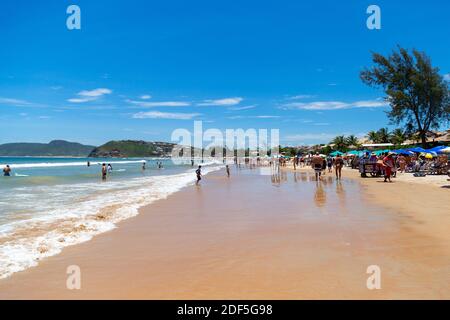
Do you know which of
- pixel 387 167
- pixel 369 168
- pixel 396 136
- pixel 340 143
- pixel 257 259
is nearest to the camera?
pixel 257 259

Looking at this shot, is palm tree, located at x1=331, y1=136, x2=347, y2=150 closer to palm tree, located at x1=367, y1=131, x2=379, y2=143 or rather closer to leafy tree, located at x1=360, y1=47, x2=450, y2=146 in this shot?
palm tree, located at x1=367, y1=131, x2=379, y2=143

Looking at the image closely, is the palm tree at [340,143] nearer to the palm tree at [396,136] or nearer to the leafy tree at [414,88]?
the palm tree at [396,136]

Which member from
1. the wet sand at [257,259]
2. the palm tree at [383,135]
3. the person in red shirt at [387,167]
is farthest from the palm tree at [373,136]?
the wet sand at [257,259]

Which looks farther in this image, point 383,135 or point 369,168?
point 383,135

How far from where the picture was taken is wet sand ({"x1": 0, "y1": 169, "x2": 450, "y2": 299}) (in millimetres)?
4375

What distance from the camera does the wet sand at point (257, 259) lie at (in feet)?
14.4

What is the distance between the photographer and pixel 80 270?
530cm

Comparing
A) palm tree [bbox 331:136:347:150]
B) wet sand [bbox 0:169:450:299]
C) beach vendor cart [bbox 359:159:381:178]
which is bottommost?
wet sand [bbox 0:169:450:299]

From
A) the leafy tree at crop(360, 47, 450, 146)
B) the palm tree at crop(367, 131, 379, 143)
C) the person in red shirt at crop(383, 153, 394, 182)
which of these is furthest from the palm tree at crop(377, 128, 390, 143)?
the person in red shirt at crop(383, 153, 394, 182)

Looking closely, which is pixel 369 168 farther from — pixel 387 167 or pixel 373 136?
pixel 373 136

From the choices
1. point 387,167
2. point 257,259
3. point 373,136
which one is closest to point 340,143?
point 373,136

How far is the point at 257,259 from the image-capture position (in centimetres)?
570

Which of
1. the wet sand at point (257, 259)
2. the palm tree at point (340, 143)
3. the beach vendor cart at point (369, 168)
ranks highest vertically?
the palm tree at point (340, 143)
